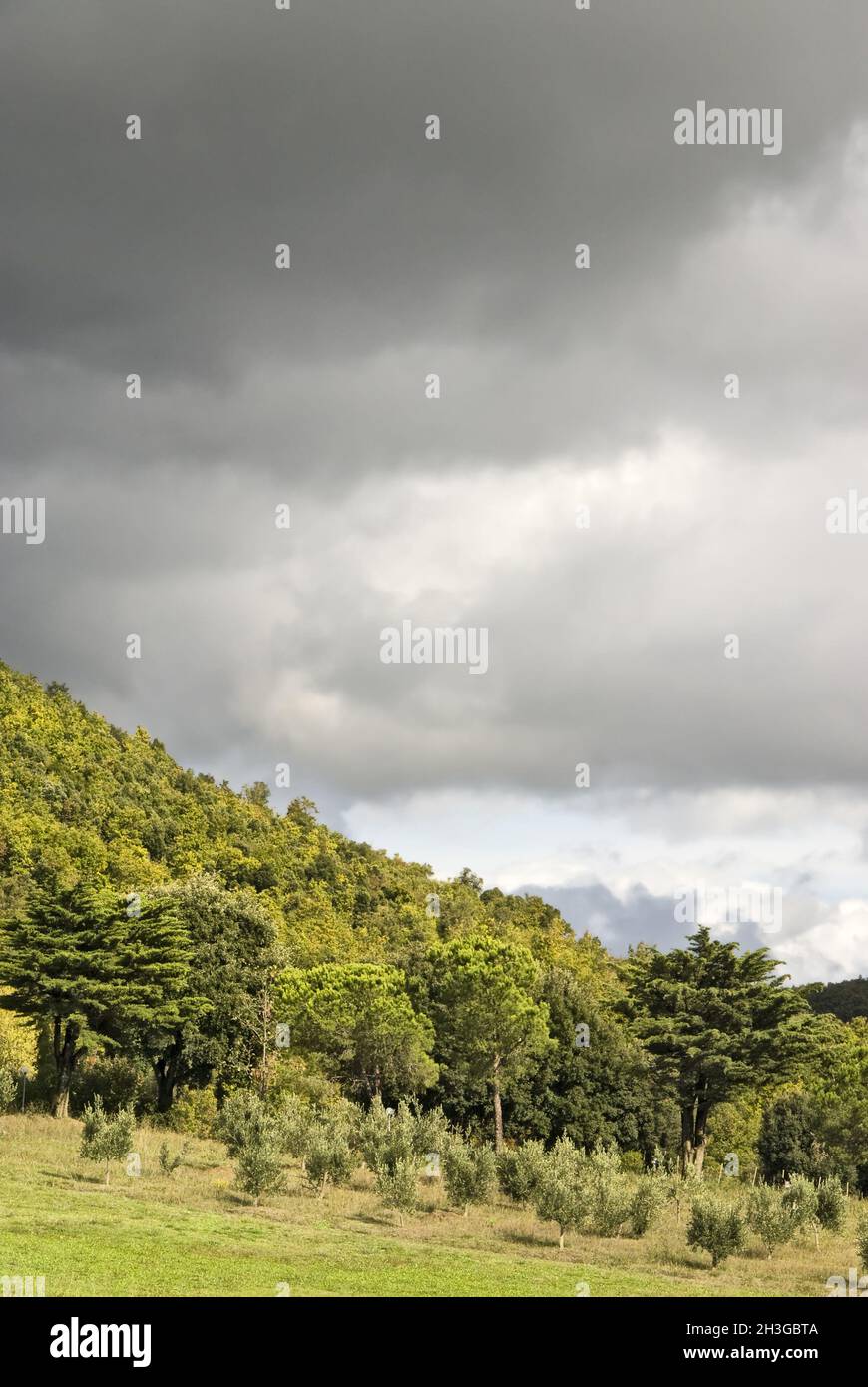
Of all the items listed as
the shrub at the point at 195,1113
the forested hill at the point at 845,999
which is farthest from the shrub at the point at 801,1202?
the forested hill at the point at 845,999

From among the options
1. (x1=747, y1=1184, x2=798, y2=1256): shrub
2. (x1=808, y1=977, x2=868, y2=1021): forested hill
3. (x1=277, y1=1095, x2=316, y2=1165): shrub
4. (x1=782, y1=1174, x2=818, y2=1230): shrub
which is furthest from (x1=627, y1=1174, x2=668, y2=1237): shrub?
(x1=808, y1=977, x2=868, y2=1021): forested hill

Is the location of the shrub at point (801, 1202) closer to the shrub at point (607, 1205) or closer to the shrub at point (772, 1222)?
the shrub at point (772, 1222)

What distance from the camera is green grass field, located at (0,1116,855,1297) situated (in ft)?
72.1

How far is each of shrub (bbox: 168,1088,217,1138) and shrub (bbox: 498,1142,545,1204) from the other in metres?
20.1

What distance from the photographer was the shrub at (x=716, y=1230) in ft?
98.4

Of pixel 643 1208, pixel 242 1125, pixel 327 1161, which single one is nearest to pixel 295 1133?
pixel 242 1125

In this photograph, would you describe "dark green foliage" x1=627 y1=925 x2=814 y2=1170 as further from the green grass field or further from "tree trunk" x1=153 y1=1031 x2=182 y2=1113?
"tree trunk" x1=153 y1=1031 x2=182 y2=1113

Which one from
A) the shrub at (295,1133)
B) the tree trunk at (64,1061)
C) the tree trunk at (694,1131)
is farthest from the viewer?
the tree trunk at (694,1131)

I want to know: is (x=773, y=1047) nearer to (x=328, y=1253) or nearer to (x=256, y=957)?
(x=256, y=957)

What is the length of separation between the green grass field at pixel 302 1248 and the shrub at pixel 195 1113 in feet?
55.6

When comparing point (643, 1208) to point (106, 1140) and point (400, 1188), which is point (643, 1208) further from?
point (106, 1140)

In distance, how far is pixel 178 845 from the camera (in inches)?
4291

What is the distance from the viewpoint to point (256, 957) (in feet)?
211

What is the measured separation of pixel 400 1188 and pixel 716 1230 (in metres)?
9.73
